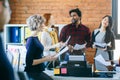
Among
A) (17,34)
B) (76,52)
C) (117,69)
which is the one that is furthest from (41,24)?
(17,34)

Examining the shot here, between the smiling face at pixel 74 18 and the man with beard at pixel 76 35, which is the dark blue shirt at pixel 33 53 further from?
the smiling face at pixel 74 18

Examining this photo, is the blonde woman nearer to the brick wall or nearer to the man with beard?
the man with beard

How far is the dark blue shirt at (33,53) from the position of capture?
2.85 m

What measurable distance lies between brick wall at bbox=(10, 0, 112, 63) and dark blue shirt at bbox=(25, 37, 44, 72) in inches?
77.8

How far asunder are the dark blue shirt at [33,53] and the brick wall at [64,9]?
1.98 meters

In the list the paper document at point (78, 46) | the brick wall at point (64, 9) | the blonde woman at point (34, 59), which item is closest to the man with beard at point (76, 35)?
the paper document at point (78, 46)

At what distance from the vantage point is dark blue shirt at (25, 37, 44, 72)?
285cm

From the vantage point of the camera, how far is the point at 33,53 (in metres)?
2.86

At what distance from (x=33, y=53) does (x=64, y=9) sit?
7.06 ft

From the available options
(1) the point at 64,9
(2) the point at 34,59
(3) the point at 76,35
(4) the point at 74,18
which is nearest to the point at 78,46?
(3) the point at 76,35

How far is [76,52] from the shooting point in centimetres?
369

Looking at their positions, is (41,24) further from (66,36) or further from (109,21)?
(109,21)

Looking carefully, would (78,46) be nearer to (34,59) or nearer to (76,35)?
(76,35)

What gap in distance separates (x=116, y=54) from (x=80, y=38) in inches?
40.2
